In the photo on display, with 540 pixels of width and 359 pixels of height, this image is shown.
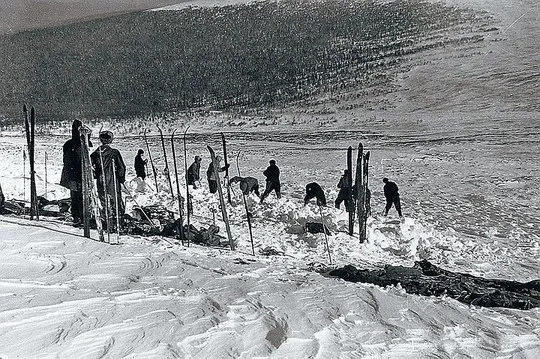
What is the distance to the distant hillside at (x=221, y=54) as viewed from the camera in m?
33.5

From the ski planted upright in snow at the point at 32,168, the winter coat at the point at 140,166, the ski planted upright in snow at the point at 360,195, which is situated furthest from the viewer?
the winter coat at the point at 140,166

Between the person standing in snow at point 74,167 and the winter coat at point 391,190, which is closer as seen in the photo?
the person standing in snow at point 74,167

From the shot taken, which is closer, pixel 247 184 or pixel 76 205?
pixel 76 205

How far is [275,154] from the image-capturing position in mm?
22906

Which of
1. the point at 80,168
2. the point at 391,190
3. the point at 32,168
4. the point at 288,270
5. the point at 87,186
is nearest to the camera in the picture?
the point at 288,270

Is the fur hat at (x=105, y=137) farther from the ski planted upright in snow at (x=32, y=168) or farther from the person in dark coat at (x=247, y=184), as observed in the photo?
the person in dark coat at (x=247, y=184)

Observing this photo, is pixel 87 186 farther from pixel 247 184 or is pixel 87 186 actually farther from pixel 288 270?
pixel 247 184

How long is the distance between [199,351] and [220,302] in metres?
0.99

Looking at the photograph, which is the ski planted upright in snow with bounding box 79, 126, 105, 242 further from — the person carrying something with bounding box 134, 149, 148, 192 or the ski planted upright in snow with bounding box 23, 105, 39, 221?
the person carrying something with bounding box 134, 149, 148, 192

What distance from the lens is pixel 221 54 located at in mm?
40000

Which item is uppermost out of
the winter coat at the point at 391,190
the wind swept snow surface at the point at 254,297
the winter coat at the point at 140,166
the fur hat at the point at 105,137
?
the fur hat at the point at 105,137

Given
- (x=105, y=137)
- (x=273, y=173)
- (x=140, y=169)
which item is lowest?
(x=273, y=173)

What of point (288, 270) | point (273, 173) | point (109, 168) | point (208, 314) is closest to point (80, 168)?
point (109, 168)

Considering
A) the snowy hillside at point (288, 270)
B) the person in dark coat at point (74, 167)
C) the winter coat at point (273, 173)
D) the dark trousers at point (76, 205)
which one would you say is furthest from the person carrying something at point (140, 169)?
the person in dark coat at point (74, 167)
